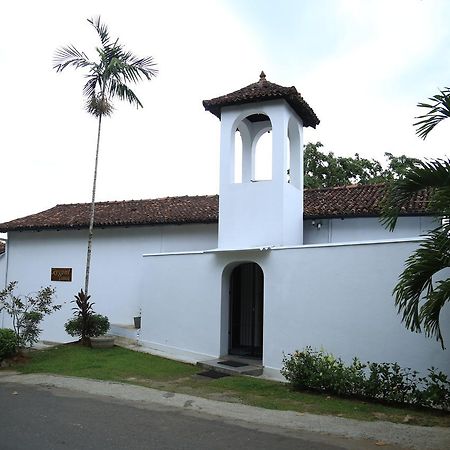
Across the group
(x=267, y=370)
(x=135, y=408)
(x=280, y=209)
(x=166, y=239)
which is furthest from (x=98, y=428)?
(x=166, y=239)

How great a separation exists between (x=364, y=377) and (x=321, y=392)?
872mm

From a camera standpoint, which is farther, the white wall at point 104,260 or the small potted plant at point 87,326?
the white wall at point 104,260

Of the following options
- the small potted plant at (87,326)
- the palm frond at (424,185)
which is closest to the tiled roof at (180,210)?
the small potted plant at (87,326)

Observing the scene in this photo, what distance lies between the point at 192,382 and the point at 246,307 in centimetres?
370

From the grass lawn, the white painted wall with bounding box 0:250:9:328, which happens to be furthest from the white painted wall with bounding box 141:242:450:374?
the white painted wall with bounding box 0:250:9:328

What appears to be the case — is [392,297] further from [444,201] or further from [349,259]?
[444,201]

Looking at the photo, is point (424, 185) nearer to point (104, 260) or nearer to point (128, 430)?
point (128, 430)

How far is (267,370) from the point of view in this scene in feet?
35.7

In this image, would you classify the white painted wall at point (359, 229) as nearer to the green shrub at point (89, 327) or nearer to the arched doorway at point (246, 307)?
the arched doorway at point (246, 307)

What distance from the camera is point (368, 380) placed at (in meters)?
8.45

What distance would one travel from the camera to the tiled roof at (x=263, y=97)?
485 inches

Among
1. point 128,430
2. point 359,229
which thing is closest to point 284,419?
point 128,430

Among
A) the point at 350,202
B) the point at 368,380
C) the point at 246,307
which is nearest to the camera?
the point at 368,380

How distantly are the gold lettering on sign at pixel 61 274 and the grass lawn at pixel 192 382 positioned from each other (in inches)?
159
